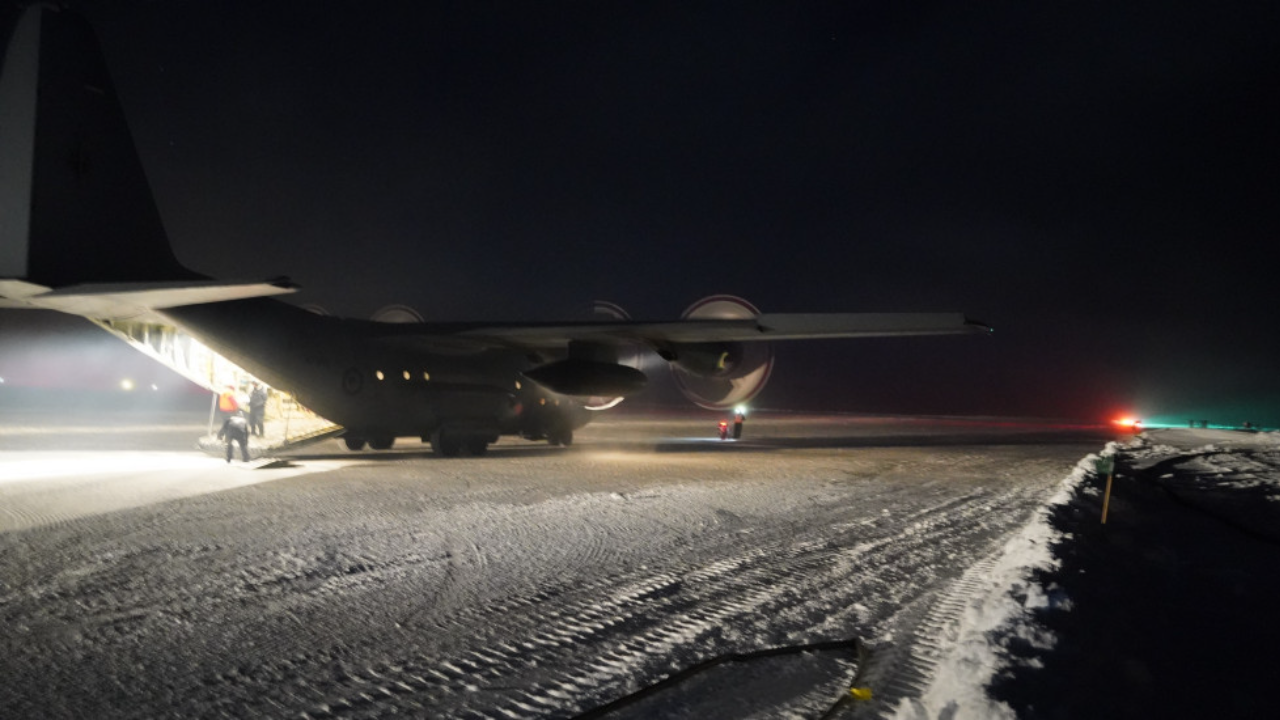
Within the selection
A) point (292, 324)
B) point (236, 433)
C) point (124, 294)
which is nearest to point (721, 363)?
point (292, 324)

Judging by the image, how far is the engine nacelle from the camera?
16891mm

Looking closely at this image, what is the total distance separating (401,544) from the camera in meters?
6.91

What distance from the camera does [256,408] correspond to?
14.0 m

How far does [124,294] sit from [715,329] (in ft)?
31.1

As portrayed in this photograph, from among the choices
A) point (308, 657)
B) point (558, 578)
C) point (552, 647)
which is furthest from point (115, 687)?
point (558, 578)

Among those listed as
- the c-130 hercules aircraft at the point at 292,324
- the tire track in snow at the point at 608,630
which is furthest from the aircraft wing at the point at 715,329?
the tire track in snow at the point at 608,630

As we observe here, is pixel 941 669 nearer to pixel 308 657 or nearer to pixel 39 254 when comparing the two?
pixel 308 657

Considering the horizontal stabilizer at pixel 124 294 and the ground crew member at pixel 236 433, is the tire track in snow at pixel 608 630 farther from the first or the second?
the ground crew member at pixel 236 433

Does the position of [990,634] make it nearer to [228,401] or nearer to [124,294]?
[124,294]

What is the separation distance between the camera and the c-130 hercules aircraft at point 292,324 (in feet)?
33.0

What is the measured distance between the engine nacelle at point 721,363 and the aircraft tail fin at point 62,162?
10015mm

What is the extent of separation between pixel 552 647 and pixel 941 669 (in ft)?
7.31

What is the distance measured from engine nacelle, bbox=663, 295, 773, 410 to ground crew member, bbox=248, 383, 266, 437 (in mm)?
8037

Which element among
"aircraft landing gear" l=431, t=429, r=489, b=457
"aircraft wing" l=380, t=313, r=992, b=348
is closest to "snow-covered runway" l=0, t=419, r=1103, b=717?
"aircraft wing" l=380, t=313, r=992, b=348
